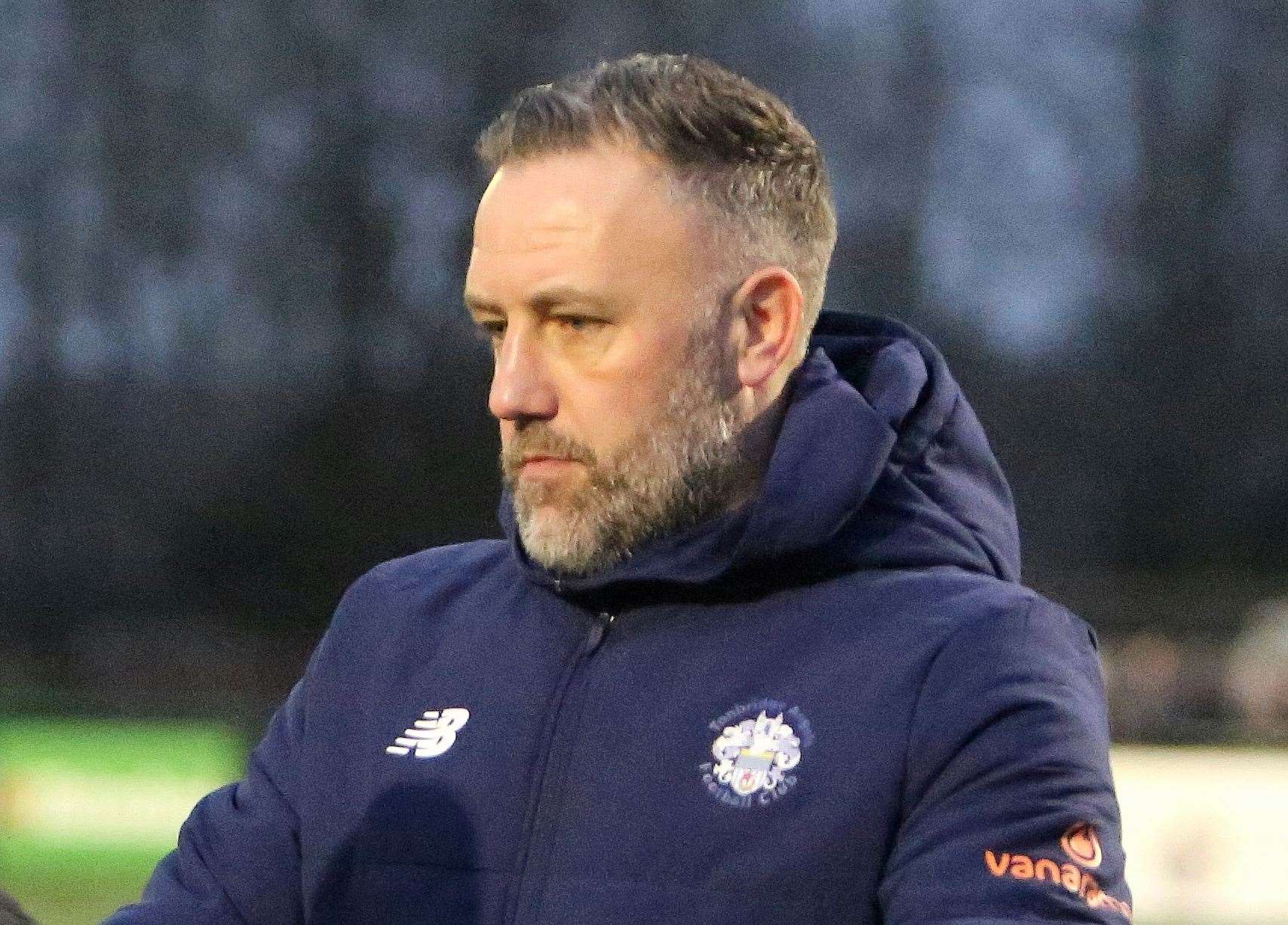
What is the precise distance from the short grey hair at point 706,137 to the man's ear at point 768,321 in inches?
0.5

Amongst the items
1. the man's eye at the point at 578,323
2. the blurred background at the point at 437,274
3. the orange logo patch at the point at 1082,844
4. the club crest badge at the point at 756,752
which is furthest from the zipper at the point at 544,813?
the blurred background at the point at 437,274

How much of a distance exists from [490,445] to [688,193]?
8.55 m

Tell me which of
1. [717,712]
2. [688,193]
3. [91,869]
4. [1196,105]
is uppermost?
[688,193]

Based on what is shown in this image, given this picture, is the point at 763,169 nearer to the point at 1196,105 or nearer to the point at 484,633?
the point at 484,633

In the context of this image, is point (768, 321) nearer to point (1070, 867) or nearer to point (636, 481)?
point (636, 481)

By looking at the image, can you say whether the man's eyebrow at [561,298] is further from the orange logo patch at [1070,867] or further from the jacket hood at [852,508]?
the orange logo patch at [1070,867]

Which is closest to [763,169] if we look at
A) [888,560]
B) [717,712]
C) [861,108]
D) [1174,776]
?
[888,560]

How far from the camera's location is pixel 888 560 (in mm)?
1631

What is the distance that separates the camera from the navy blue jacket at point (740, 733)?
1.47 metres

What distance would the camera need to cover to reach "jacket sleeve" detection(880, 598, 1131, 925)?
142cm

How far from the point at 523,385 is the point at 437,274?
8.62 metres

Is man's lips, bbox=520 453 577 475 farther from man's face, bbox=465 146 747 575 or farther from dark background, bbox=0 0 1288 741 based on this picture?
dark background, bbox=0 0 1288 741

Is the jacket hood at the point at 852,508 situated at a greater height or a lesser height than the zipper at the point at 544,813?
greater

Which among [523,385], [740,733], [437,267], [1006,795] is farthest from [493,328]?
[437,267]
